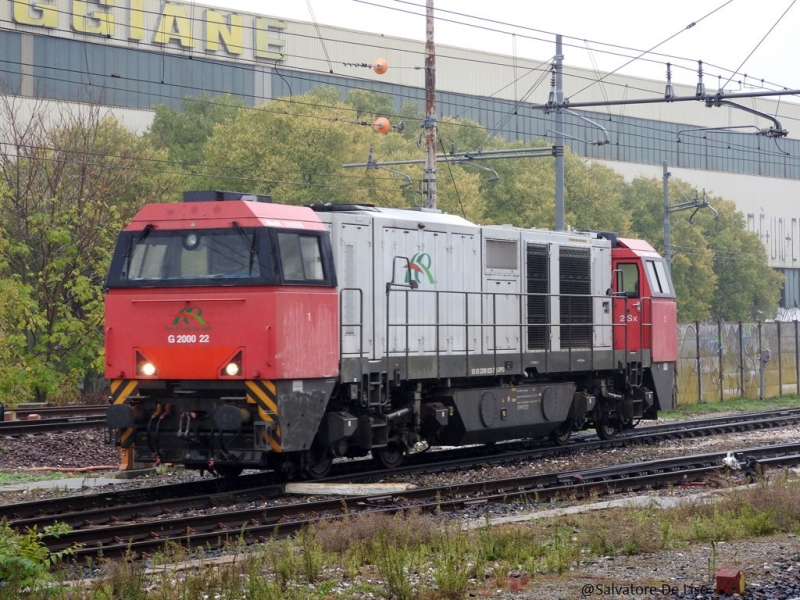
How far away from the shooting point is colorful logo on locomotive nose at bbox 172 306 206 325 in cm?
1527

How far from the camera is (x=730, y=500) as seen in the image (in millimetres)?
13312

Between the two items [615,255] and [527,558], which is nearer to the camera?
[527,558]

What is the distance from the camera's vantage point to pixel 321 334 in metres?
15.6

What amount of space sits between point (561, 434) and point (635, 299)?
3.24m

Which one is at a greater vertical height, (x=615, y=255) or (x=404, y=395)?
(x=615, y=255)

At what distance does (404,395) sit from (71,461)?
6023 millimetres

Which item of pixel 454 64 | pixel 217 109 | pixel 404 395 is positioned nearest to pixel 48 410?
pixel 404 395

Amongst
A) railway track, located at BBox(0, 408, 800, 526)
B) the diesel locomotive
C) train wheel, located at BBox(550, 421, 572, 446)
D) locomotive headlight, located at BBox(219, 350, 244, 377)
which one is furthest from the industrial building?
locomotive headlight, located at BBox(219, 350, 244, 377)

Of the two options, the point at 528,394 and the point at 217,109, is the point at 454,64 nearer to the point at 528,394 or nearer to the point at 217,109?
the point at 217,109

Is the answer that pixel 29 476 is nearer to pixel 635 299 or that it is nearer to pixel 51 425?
pixel 51 425

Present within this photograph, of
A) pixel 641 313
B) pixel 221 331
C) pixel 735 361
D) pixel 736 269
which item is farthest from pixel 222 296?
pixel 736 269

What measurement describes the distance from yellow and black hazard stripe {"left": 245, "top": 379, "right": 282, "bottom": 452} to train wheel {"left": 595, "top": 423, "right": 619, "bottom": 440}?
10063 mm

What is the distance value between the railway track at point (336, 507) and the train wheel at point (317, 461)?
5.53ft

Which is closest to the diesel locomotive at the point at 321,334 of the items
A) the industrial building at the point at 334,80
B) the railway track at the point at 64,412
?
the railway track at the point at 64,412
